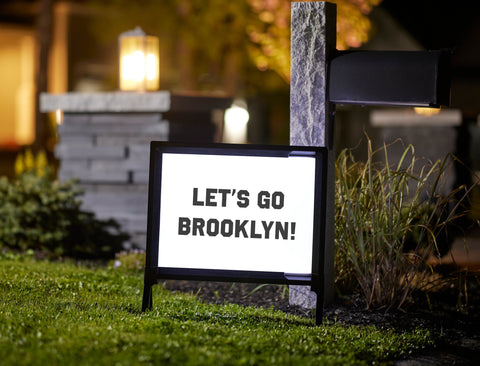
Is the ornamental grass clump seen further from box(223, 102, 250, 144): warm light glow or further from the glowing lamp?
Answer: the glowing lamp

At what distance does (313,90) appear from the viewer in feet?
22.6

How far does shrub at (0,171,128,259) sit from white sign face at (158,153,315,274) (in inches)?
146

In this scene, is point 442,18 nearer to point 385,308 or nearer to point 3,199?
point 3,199

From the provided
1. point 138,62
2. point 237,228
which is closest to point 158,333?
point 237,228

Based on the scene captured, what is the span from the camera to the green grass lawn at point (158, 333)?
482 cm

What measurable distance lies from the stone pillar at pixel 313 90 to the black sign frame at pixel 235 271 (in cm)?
72

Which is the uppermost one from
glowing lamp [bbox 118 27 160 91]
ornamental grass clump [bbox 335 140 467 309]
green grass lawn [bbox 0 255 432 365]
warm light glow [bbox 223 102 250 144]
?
glowing lamp [bbox 118 27 160 91]

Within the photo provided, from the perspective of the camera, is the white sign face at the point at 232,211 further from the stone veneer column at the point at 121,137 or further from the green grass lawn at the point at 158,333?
the stone veneer column at the point at 121,137

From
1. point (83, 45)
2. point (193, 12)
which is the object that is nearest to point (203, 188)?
point (193, 12)

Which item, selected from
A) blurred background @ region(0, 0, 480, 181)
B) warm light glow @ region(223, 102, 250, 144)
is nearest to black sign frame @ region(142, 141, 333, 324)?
warm light glow @ region(223, 102, 250, 144)

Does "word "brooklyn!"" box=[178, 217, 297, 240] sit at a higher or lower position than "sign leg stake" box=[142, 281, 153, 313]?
higher

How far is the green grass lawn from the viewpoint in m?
4.82

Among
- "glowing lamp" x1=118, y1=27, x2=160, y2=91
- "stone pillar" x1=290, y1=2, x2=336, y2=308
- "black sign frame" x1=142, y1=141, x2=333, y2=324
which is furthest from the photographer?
"glowing lamp" x1=118, y1=27, x2=160, y2=91

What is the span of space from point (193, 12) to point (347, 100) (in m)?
14.4
